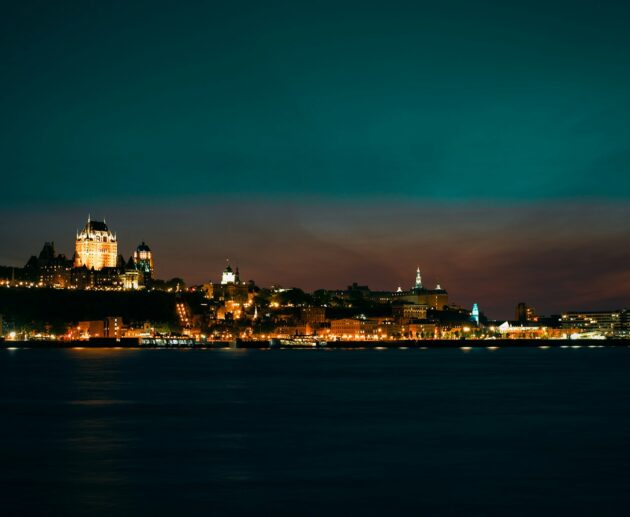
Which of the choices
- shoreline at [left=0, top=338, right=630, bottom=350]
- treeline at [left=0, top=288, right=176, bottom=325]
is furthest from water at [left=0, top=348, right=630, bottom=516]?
treeline at [left=0, top=288, right=176, bottom=325]

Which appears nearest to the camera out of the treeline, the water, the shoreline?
the water

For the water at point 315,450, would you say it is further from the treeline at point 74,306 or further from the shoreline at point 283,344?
the treeline at point 74,306

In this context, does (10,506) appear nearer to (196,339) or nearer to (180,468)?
(180,468)

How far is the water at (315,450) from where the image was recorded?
2191 cm

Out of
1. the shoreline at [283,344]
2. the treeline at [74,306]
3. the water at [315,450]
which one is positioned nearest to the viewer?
the water at [315,450]

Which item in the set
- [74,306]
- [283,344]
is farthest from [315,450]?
[74,306]

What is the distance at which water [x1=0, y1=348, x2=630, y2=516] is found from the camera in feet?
71.9

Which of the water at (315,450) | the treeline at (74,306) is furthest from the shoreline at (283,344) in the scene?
the water at (315,450)

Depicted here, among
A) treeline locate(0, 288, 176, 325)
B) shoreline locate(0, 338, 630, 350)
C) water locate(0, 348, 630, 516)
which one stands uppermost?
treeline locate(0, 288, 176, 325)

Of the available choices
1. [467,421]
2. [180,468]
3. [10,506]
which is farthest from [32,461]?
[467,421]

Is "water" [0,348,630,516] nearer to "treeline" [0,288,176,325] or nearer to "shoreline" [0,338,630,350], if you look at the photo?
"shoreline" [0,338,630,350]

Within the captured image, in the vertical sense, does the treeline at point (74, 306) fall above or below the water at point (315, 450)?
above

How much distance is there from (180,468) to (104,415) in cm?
1538

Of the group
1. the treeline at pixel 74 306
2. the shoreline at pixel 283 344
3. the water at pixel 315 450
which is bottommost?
the water at pixel 315 450
